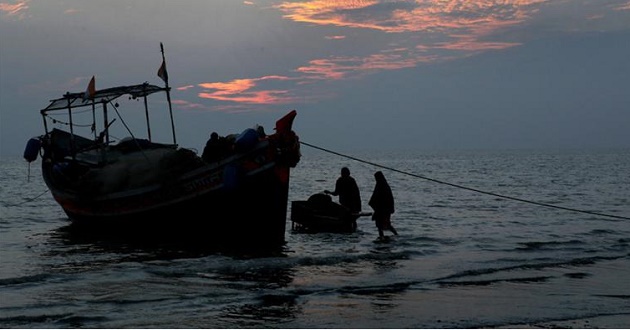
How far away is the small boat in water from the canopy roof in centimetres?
564

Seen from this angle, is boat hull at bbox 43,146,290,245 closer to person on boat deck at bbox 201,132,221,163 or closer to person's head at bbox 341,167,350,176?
person on boat deck at bbox 201,132,221,163

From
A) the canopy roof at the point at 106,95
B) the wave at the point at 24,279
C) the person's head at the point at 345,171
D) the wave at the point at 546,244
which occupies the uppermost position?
the canopy roof at the point at 106,95

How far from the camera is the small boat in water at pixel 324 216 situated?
2005 centimetres

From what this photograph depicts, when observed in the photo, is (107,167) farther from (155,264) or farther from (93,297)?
(93,297)

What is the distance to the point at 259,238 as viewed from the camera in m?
18.6

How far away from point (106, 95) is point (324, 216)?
7.30m

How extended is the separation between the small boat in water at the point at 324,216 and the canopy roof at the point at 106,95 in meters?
5.64

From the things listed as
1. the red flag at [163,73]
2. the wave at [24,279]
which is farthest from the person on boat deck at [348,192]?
the wave at [24,279]

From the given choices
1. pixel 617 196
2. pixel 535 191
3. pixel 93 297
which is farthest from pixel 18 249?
pixel 535 191

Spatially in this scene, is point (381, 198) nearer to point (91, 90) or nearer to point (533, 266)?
point (533, 266)

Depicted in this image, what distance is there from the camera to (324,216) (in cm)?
2031

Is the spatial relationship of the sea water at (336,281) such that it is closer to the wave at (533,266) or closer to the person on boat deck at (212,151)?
the wave at (533,266)

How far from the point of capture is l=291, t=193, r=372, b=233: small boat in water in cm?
2005

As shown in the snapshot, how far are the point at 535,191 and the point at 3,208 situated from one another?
3456 centimetres
